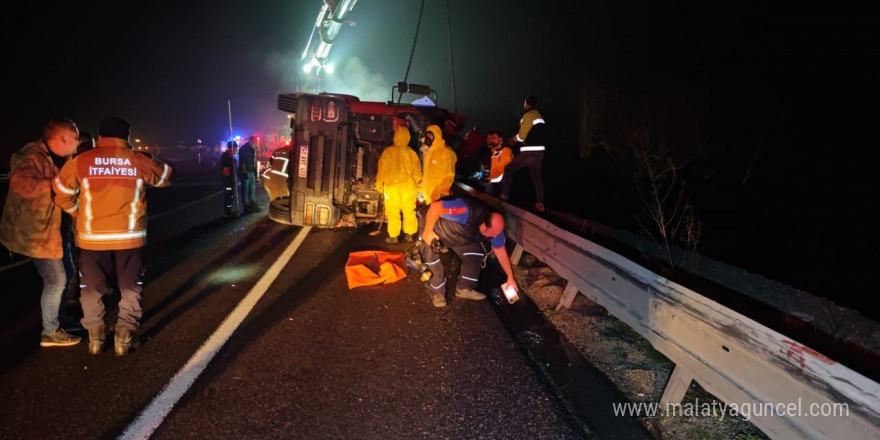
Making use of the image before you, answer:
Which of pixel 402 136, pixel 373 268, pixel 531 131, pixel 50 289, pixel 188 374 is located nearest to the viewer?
pixel 188 374

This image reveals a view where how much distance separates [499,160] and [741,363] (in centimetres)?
566

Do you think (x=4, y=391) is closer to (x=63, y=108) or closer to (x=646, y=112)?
(x=646, y=112)

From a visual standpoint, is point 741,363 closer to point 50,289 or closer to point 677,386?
point 677,386

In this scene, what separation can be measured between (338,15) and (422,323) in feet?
80.1

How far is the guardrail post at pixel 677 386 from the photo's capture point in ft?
8.59

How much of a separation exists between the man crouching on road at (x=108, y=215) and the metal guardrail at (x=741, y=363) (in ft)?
11.8

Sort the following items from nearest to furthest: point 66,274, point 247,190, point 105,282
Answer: point 105,282
point 66,274
point 247,190

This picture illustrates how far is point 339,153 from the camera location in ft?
23.9

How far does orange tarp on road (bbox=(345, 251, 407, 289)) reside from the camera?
5062 mm

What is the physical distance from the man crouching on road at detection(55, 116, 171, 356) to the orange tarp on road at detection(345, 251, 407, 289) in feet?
6.83

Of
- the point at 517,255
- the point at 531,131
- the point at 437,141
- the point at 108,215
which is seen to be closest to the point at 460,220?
the point at 517,255

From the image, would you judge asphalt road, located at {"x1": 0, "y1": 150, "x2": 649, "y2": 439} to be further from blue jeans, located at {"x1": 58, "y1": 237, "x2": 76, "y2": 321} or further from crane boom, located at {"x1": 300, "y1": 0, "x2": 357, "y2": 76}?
crane boom, located at {"x1": 300, "y1": 0, "x2": 357, "y2": 76}

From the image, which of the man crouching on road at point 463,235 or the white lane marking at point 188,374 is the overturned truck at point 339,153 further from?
the man crouching on road at point 463,235

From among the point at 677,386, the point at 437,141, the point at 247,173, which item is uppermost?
the point at 437,141
